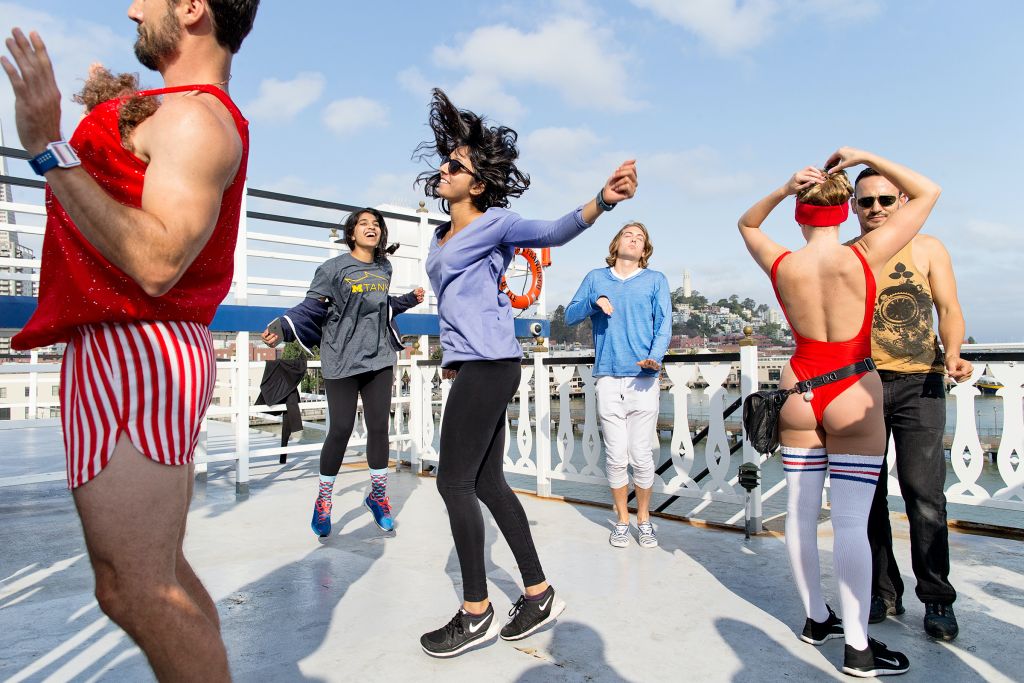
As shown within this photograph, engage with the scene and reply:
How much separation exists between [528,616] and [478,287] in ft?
3.86

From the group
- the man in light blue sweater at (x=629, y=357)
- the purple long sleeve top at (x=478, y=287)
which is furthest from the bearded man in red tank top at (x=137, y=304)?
the man in light blue sweater at (x=629, y=357)

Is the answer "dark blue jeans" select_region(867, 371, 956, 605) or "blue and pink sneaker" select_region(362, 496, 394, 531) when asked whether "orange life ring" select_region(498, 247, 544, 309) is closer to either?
"blue and pink sneaker" select_region(362, 496, 394, 531)

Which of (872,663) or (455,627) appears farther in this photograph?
(455,627)

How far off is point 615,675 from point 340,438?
2231mm

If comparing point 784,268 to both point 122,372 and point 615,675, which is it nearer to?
point 615,675

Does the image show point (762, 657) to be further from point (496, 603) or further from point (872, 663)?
point (496, 603)

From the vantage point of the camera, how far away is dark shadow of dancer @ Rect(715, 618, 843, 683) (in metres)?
1.92

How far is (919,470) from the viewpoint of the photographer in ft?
7.86

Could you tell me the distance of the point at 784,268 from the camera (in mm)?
2143

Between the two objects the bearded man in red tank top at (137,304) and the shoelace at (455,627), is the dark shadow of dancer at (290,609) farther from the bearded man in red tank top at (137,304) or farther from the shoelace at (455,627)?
the bearded man in red tank top at (137,304)

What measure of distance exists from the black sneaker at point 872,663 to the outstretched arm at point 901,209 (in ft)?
3.96

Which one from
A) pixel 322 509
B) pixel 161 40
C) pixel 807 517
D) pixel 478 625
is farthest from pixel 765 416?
pixel 322 509

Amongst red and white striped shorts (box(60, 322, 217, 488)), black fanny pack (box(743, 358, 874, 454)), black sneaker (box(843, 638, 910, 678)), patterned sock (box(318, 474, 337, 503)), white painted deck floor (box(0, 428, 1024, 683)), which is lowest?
white painted deck floor (box(0, 428, 1024, 683))

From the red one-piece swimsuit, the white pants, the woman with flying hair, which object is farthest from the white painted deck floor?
the red one-piece swimsuit
